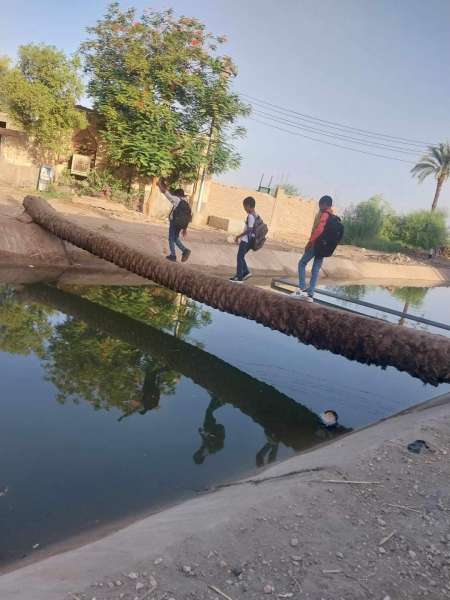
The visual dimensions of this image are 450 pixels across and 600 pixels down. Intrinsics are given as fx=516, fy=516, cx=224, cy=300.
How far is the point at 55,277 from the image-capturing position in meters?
12.9

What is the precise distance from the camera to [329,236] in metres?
9.14

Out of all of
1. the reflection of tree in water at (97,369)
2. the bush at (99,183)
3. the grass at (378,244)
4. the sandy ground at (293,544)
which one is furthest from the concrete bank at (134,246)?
the sandy ground at (293,544)

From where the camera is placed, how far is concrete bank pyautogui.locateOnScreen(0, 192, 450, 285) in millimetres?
13602

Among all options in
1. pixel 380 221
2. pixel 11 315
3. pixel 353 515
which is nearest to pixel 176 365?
pixel 11 315

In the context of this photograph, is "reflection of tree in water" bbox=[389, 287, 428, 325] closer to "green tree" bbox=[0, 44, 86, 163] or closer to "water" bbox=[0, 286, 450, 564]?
"water" bbox=[0, 286, 450, 564]

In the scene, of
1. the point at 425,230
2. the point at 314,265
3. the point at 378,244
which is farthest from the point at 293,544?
the point at 425,230

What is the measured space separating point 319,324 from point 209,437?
87.5 inches

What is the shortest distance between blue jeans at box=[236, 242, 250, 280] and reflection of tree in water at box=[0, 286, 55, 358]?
3.76 metres

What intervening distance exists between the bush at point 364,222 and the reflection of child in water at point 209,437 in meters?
40.6

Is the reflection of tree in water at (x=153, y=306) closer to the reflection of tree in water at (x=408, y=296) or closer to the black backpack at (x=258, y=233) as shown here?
the black backpack at (x=258, y=233)

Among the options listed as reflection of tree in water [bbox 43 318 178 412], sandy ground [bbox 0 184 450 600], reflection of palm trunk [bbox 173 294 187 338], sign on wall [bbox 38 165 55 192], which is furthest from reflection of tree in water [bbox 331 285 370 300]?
sandy ground [bbox 0 184 450 600]

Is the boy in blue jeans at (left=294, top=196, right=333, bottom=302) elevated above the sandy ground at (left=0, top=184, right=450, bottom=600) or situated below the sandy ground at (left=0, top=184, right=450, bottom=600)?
above

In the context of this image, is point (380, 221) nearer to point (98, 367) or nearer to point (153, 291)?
point (153, 291)

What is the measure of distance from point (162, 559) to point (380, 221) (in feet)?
153
